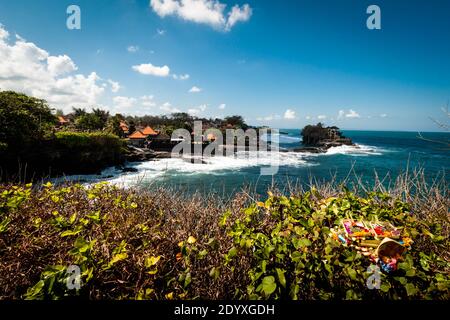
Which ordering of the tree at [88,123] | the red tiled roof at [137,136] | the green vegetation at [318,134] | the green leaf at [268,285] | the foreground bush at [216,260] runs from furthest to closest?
the green vegetation at [318,134] < the red tiled roof at [137,136] < the tree at [88,123] < the foreground bush at [216,260] < the green leaf at [268,285]

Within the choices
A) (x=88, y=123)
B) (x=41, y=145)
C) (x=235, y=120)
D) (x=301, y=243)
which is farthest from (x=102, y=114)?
(x=301, y=243)

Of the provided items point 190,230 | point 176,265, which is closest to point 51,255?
point 176,265

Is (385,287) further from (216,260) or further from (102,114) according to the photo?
(102,114)

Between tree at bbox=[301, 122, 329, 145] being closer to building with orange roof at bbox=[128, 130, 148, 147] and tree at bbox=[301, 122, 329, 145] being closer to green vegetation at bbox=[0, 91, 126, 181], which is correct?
building with orange roof at bbox=[128, 130, 148, 147]

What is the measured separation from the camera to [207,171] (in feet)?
104

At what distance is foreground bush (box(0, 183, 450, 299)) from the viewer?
1.48 m

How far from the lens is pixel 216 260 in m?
2.01

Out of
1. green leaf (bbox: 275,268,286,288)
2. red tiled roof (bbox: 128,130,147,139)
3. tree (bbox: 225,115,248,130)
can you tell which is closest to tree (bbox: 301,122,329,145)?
tree (bbox: 225,115,248,130)

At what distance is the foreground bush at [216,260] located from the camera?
Answer: 4.86 ft

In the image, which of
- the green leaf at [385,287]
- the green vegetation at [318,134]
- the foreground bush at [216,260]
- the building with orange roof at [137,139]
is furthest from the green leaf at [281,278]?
the green vegetation at [318,134]

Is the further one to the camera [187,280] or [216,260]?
[216,260]

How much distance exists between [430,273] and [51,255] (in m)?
3.03

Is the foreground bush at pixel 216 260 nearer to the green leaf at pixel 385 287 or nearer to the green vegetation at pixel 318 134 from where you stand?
the green leaf at pixel 385 287
